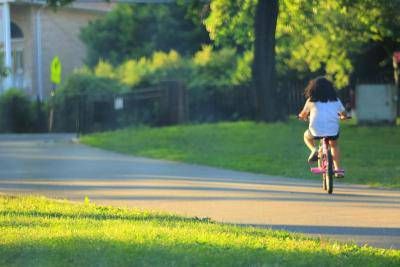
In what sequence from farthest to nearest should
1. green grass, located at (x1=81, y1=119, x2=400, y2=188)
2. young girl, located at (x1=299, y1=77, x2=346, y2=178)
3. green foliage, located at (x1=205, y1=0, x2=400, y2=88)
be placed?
green foliage, located at (x1=205, y1=0, x2=400, y2=88) < green grass, located at (x1=81, y1=119, x2=400, y2=188) < young girl, located at (x1=299, y1=77, x2=346, y2=178)

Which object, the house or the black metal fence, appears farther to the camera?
the house

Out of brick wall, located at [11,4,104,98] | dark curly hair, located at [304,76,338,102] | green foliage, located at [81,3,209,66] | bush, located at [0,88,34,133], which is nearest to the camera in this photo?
dark curly hair, located at [304,76,338,102]

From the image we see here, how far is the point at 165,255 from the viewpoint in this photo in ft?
24.2

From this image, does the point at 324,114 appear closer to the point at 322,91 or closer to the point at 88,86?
the point at 322,91

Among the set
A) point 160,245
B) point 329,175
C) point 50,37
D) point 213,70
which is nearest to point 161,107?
point 213,70

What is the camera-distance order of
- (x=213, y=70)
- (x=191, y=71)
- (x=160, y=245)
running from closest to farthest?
(x=160, y=245) → (x=191, y=71) → (x=213, y=70)

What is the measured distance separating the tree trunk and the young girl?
1022 centimetres

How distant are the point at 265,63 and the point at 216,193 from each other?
12.0 m

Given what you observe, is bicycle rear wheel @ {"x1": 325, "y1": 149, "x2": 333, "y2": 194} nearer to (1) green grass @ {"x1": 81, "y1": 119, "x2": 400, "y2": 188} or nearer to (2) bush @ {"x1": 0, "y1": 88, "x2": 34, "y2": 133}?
(1) green grass @ {"x1": 81, "y1": 119, "x2": 400, "y2": 188}

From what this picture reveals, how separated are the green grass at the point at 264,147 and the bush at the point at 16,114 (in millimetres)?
10352

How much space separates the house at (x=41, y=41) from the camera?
1706 inches

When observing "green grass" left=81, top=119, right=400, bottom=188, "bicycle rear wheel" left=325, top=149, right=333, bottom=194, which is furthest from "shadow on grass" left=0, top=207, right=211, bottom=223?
"green grass" left=81, top=119, right=400, bottom=188

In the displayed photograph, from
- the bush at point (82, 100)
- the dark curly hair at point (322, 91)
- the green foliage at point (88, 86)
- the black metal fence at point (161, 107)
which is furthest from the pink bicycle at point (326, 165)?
the green foliage at point (88, 86)

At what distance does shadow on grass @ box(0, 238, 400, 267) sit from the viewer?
23.6 feet
